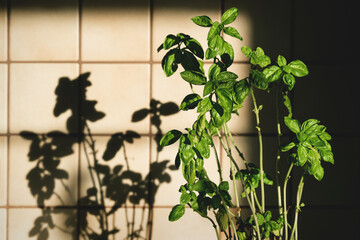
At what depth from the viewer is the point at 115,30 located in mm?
1550

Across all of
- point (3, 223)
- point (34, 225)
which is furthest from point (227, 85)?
point (3, 223)

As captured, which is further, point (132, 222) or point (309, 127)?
point (132, 222)

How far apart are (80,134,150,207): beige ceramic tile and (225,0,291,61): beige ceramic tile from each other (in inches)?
28.7

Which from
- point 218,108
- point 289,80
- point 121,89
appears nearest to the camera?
point 218,108

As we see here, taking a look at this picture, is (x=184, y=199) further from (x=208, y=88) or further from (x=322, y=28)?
(x=322, y=28)

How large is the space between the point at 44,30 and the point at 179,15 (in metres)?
0.73

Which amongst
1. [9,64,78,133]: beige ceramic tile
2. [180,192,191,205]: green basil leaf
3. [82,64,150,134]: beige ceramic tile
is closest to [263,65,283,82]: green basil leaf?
[180,192,191,205]: green basil leaf

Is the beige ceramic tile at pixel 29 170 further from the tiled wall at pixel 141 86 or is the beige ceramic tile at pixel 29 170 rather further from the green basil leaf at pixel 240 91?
the green basil leaf at pixel 240 91

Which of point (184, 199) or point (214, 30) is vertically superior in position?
point (214, 30)

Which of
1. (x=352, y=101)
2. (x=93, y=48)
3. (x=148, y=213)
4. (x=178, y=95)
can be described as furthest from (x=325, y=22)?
(x=148, y=213)

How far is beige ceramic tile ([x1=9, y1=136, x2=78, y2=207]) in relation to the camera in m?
1.55

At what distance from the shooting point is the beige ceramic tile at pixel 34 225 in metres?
1.56

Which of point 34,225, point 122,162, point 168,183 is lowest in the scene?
point 34,225

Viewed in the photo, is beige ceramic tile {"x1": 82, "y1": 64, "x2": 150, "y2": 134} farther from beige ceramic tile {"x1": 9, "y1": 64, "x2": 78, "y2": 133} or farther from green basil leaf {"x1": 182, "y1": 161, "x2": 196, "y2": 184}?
green basil leaf {"x1": 182, "y1": 161, "x2": 196, "y2": 184}
